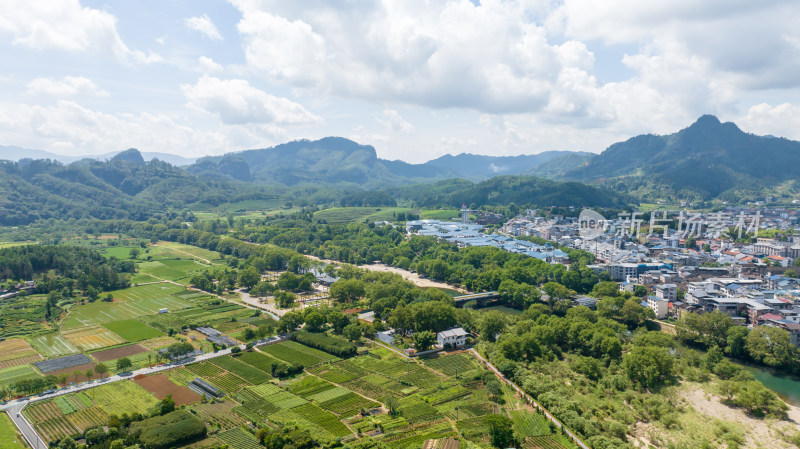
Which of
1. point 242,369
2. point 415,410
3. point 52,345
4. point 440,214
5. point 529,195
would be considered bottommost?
point 52,345

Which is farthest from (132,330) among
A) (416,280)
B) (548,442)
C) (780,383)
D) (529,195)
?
(529,195)

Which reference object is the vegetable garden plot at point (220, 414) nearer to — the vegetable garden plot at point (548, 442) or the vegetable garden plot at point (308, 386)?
the vegetable garden plot at point (308, 386)

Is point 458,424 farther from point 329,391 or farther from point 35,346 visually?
point 35,346

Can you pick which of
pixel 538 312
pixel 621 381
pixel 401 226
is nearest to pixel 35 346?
pixel 538 312

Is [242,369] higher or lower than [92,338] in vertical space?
higher

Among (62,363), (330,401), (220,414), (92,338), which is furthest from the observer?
(92,338)

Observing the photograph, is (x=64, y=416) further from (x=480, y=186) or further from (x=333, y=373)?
(x=480, y=186)

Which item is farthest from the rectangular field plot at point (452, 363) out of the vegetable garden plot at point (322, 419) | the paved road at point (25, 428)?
the paved road at point (25, 428)
